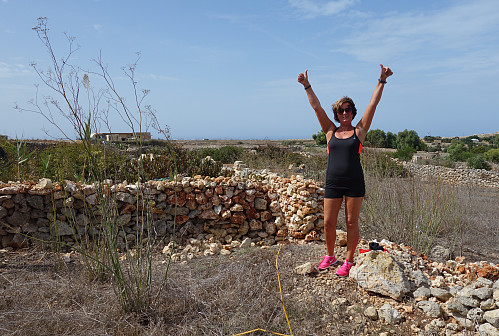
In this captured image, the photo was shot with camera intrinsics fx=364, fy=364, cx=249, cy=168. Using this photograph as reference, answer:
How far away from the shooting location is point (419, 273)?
132 inches

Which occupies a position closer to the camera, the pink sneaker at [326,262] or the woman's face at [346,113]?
the woman's face at [346,113]

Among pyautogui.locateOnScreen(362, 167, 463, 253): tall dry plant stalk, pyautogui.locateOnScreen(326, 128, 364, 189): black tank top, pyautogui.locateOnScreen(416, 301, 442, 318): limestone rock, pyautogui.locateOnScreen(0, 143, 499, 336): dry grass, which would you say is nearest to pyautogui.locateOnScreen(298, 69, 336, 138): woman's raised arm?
pyautogui.locateOnScreen(326, 128, 364, 189): black tank top

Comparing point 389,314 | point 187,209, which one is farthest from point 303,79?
point 187,209

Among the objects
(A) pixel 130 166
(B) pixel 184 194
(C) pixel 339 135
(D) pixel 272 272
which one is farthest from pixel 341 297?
(A) pixel 130 166

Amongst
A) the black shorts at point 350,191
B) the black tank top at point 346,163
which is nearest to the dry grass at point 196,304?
the black shorts at point 350,191

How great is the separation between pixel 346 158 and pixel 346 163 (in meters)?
0.05

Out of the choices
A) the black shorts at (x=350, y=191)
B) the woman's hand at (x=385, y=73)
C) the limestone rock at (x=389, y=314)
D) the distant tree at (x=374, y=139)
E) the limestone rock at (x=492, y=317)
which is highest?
the woman's hand at (x=385, y=73)

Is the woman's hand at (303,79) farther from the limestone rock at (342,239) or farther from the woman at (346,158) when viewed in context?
the limestone rock at (342,239)

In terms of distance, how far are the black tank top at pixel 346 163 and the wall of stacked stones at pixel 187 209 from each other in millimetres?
2033

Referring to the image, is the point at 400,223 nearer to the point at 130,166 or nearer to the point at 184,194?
the point at 184,194

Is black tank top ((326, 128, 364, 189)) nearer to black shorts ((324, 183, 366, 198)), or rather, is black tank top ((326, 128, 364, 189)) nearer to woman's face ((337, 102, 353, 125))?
black shorts ((324, 183, 366, 198))

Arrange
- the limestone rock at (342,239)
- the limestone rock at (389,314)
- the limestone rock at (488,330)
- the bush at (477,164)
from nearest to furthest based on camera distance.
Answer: the limestone rock at (488,330) < the limestone rock at (389,314) < the limestone rock at (342,239) < the bush at (477,164)

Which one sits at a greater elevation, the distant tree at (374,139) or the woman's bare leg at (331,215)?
the distant tree at (374,139)

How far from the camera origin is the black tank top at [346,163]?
3.46m
